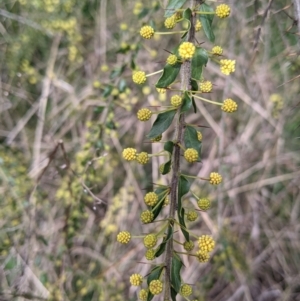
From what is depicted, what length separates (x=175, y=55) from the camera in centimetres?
100

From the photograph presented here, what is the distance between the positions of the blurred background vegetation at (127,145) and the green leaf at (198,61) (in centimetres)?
124

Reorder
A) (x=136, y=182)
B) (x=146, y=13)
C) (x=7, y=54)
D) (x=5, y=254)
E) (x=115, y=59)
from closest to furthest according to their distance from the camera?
(x=5, y=254) → (x=146, y=13) → (x=7, y=54) → (x=136, y=182) → (x=115, y=59)

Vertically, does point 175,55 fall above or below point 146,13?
below

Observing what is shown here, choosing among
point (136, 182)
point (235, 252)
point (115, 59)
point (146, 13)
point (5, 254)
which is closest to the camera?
point (5, 254)

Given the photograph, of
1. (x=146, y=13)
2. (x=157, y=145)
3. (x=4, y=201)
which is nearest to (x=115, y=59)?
(x=157, y=145)

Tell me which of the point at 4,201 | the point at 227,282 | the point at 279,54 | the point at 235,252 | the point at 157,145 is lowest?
the point at 227,282

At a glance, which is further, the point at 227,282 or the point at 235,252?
the point at 227,282

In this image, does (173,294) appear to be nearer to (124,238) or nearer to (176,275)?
(176,275)

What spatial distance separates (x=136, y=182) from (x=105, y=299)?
2.73ft

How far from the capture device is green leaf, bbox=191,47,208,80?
99cm

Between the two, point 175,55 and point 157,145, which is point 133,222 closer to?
point 157,145

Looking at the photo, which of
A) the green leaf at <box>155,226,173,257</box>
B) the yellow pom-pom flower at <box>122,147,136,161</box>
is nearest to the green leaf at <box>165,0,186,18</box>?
the yellow pom-pom flower at <box>122,147,136,161</box>

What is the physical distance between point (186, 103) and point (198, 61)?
109 mm

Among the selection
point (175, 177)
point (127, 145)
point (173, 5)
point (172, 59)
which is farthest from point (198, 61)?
point (127, 145)
